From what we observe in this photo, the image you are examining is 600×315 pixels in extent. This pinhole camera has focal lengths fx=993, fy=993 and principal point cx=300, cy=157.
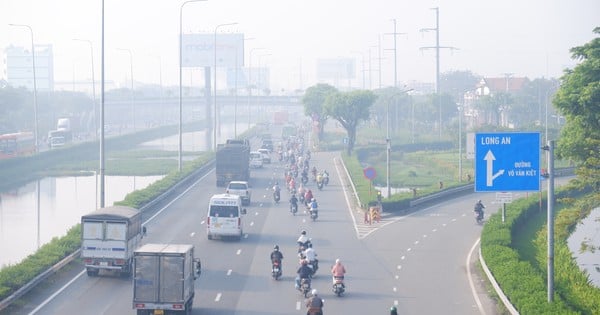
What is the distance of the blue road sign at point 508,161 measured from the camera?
2670 cm

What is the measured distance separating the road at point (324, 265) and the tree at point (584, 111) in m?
5.35

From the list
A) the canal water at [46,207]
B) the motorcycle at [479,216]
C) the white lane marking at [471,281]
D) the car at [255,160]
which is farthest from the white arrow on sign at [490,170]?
the car at [255,160]

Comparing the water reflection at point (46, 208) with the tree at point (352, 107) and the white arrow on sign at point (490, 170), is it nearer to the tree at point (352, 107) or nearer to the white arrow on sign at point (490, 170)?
the white arrow on sign at point (490, 170)

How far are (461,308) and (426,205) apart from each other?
28254 mm

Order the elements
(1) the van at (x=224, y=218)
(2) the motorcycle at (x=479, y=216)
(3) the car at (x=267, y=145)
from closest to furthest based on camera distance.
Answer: (1) the van at (x=224, y=218)
(2) the motorcycle at (x=479, y=216)
(3) the car at (x=267, y=145)

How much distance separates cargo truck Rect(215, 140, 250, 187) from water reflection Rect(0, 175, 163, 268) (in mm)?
6575

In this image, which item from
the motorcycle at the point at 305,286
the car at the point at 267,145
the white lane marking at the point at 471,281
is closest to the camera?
the white lane marking at the point at 471,281

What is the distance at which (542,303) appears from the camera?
24.2 m

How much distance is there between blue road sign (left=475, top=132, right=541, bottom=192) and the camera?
87.6ft

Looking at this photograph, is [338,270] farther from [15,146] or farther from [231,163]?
[15,146]

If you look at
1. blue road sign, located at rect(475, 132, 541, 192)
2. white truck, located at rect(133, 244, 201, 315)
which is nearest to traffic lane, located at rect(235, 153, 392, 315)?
white truck, located at rect(133, 244, 201, 315)

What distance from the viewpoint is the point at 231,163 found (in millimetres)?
61031

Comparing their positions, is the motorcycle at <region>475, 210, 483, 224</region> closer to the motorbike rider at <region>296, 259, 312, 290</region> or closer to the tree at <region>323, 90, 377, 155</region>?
the motorbike rider at <region>296, 259, 312, 290</region>

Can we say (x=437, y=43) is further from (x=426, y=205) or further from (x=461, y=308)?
(x=461, y=308)
